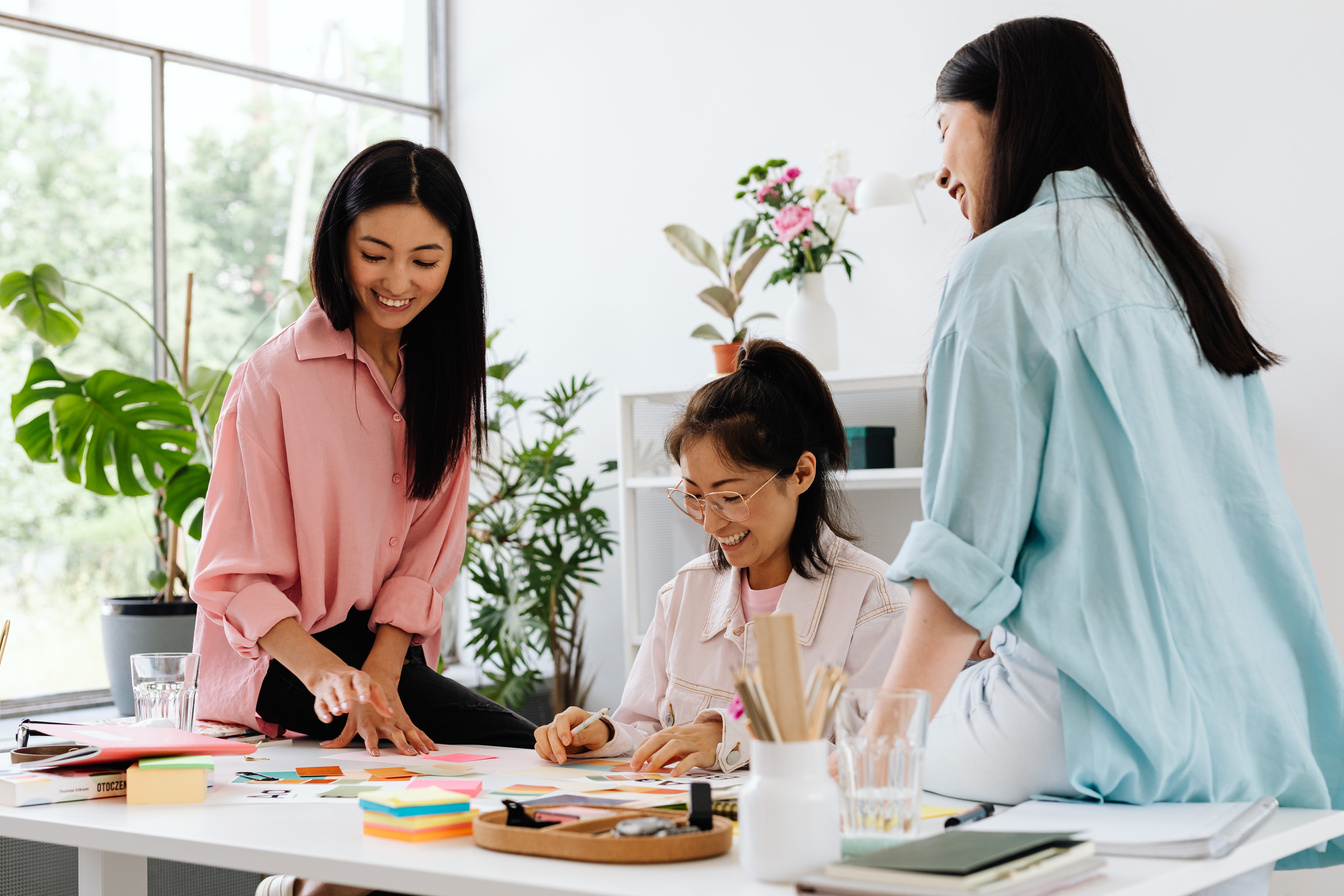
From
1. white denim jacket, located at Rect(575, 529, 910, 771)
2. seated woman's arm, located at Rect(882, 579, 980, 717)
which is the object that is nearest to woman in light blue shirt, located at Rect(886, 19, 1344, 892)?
seated woman's arm, located at Rect(882, 579, 980, 717)

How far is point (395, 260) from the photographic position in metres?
1.90

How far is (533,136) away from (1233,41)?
2424 mm

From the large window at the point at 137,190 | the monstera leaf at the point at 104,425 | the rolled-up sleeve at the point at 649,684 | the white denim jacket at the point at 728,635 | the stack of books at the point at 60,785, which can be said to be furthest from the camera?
the large window at the point at 137,190

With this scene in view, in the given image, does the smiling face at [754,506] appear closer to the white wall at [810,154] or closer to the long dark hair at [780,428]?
the long dark hair at [780,428]

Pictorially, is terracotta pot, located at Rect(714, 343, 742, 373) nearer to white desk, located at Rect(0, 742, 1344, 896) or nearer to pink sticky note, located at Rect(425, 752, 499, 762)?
pink sticky note, located at Rect(425, 752, 499, 762)

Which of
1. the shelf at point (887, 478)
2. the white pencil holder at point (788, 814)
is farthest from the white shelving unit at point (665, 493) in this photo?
the white pencil holder at point (788, 814)

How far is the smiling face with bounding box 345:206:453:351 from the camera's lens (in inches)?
74.6

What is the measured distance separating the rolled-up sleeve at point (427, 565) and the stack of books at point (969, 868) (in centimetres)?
120

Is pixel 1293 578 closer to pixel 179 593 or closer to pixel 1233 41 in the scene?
pixel 1233 41

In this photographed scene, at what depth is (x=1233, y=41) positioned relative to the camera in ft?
10.2

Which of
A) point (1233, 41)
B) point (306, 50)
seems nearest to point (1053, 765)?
point (1233, 41)

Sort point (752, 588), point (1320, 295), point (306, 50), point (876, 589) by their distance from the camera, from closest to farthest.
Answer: point (876, 589), point (752, 588), point (1320, 295), point (306, 50)

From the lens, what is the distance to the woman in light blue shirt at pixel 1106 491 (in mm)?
1142

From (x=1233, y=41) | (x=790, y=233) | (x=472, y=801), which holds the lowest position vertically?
(x=472, y=801)
